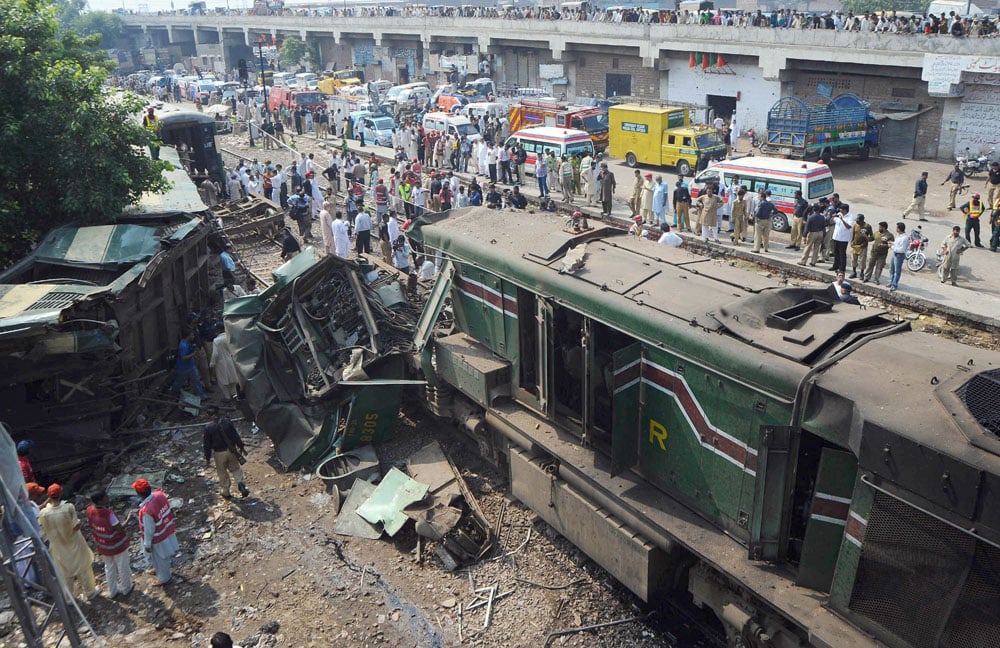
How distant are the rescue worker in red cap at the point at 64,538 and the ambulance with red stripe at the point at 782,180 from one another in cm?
1753

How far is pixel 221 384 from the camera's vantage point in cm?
1248

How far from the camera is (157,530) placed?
8.73 metres

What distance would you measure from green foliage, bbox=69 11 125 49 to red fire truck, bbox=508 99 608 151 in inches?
3300

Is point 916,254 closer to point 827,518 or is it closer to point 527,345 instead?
point 527,345

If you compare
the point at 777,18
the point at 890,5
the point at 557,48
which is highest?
the point at 890,5

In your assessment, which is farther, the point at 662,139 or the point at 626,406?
the point at 662,139

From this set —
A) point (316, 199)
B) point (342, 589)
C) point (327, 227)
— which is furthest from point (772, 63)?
point (342, 589)

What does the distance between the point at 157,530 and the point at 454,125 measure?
91.1ft

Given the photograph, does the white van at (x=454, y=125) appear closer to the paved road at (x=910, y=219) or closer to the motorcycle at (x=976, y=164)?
the paved road at (x=910, y=219)

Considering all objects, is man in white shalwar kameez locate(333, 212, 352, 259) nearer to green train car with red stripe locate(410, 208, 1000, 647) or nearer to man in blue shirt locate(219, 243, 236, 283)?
man in blue shirt locate(219, 243, 236, 283)

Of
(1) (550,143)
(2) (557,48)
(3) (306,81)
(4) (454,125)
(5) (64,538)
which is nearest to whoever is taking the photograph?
(5) (64,538)

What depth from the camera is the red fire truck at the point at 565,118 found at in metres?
33.6

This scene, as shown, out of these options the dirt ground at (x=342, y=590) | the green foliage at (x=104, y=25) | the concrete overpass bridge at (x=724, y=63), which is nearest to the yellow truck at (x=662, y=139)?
the concrete overpass bridge at (x=724, y=63)

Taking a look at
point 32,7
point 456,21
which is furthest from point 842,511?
point 456,21
